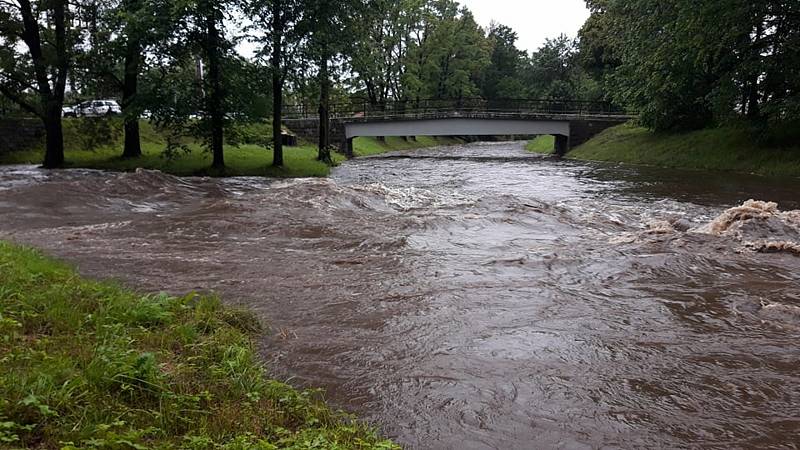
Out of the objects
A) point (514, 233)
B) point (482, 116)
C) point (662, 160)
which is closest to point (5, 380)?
point (514, 233)

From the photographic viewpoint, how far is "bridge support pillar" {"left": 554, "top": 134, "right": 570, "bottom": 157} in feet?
156

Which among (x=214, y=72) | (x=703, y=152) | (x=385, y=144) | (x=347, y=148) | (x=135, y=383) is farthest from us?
(x=385, y=144)

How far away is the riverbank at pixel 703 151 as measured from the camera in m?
24.5

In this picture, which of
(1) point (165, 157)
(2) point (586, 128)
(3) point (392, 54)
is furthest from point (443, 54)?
(1) point (165, 157)

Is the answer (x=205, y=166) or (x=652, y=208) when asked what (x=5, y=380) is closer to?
(x=652, y=208)

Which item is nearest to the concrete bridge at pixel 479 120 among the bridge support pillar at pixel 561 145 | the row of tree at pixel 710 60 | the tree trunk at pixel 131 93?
the bridge support pillar at pixel 561 145

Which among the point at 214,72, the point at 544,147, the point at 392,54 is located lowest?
the point at 544,147

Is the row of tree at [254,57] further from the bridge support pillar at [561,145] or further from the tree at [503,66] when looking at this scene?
the tree at [503,66]

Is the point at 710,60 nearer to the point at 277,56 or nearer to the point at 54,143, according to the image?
the point at 277,56

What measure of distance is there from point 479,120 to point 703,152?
821 inches

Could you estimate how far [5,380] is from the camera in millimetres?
3484

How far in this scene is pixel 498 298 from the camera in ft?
25.4

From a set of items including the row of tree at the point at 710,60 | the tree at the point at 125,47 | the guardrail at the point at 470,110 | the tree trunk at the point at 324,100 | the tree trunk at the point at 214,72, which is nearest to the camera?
the tree at the point at 125,47

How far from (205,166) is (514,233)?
53.3 ft
